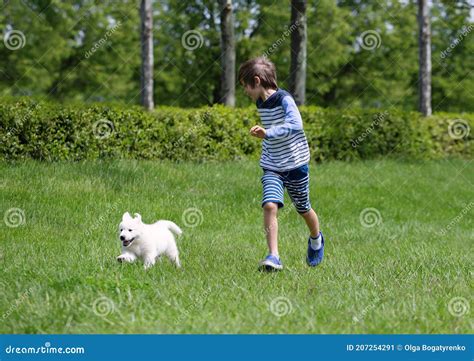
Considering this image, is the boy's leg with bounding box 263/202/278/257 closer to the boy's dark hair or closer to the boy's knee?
the boy's knee

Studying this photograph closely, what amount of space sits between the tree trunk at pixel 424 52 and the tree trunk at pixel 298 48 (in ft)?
13.5

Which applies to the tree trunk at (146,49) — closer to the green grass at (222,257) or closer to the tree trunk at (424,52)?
the green grass at (222,257)

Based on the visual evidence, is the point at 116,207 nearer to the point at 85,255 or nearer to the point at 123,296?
the point at 85,255

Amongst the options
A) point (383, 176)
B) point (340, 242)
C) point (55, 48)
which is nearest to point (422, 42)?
point (383, 176)

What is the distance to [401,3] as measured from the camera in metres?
30.5

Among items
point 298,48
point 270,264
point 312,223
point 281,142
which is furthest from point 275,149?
point 298,48

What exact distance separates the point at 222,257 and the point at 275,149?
4.28ft

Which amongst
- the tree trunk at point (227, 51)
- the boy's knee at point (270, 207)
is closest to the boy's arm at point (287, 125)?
the boy's knee at point (270, 207)

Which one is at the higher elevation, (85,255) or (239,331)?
(85,255)

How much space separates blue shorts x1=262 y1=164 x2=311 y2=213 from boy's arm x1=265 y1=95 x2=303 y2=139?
1.43ft

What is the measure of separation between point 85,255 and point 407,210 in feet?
23.0

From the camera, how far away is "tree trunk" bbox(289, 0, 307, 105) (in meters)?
16.4

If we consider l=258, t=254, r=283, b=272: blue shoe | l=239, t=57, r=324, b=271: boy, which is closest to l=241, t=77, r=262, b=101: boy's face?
l=239, t=57, r=324, b=271: boy

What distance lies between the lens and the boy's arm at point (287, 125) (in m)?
5.80
